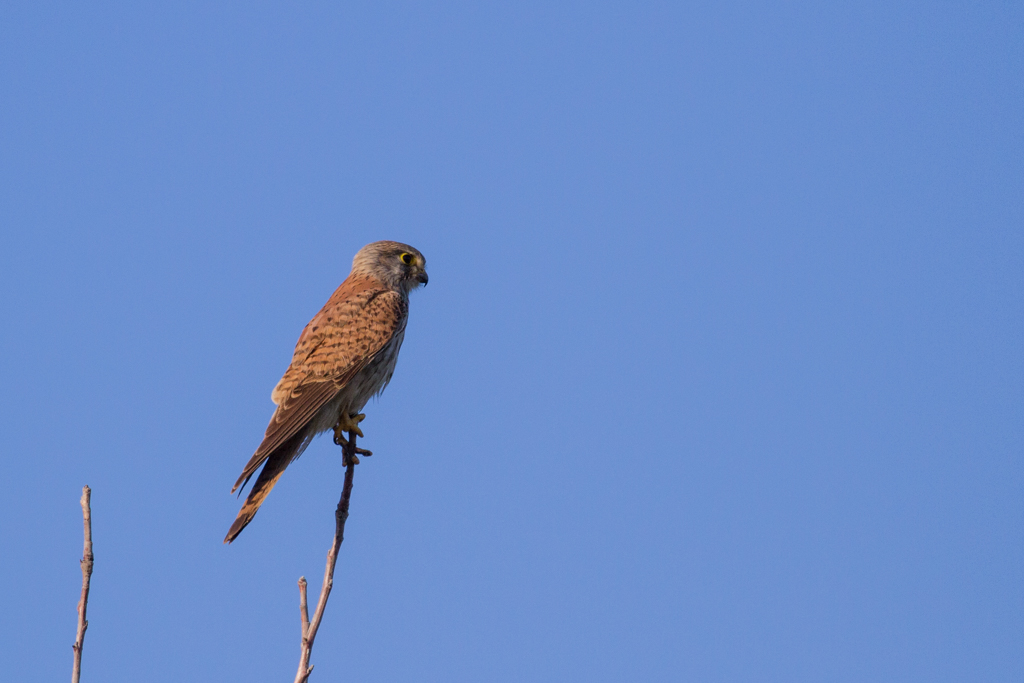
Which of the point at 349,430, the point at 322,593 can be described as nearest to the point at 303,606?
the point at 322,593

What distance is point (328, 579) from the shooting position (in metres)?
2.79

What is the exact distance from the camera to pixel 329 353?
5.01 meters

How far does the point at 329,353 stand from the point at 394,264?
1.21 meters

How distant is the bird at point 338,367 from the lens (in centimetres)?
438

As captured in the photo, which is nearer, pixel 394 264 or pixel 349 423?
pixel 349 423

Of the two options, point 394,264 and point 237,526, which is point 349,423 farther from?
point 394,264

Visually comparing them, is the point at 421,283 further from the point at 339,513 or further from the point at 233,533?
the point at 339,513

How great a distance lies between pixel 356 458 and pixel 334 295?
5.20ft

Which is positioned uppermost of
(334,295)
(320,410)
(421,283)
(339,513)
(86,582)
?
(421,283)

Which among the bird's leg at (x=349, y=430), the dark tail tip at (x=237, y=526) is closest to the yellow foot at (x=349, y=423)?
the bird's leg at (x=349, y=430)

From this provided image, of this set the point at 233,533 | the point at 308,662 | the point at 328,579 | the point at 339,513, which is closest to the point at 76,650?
the point at 308,662

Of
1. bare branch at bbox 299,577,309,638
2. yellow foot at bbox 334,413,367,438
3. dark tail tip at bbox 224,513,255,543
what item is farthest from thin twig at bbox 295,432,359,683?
yellow foot at bbox 334,413,367,438

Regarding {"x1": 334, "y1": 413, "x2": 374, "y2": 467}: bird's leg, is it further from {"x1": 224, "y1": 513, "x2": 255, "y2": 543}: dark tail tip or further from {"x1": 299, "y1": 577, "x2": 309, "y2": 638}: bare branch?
{"x1": 299, "y1": 577, "x2": 309, "y2": 638}: bare branch

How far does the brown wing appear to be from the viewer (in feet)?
14.7
